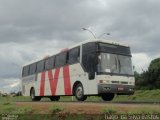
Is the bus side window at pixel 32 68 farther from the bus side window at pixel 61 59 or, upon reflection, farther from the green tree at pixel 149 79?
the green tree at pixel 149 79

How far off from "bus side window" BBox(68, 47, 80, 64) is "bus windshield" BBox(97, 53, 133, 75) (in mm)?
2283

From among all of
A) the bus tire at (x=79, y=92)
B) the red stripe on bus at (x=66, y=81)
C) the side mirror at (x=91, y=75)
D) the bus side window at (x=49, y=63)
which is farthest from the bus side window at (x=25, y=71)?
the side mirror at (x=91, y=75)

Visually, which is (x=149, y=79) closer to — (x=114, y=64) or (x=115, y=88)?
(x=114, y=64)

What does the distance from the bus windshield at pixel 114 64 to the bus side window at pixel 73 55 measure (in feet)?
7.49

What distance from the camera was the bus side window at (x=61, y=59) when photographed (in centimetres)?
2686

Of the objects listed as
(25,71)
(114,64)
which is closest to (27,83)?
(25,71)

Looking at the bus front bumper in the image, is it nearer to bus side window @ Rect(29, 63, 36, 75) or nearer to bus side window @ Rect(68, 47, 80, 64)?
bus side window @ Rect(68, 47, 80, 64)

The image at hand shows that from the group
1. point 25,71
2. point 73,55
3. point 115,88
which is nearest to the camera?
point 115,88

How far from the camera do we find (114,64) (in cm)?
2302

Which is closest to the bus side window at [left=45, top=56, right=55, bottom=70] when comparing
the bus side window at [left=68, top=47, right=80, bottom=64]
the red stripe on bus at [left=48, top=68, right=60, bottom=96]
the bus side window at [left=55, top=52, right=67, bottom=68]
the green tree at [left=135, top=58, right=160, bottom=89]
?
the red stripe on bus at [left=48, top=68, right=60, bottom=96]

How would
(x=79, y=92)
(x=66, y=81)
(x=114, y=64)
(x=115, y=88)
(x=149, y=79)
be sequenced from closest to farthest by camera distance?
(x=115, y=88) → (x=114, y=64) → (x=79, y=92) → (x=66, y=81) → (x=149, y=79)

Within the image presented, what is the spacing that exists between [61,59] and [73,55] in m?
2.19

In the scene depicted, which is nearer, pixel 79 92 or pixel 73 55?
pixel 79 92

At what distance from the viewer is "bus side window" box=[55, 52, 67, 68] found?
26.9 meters
